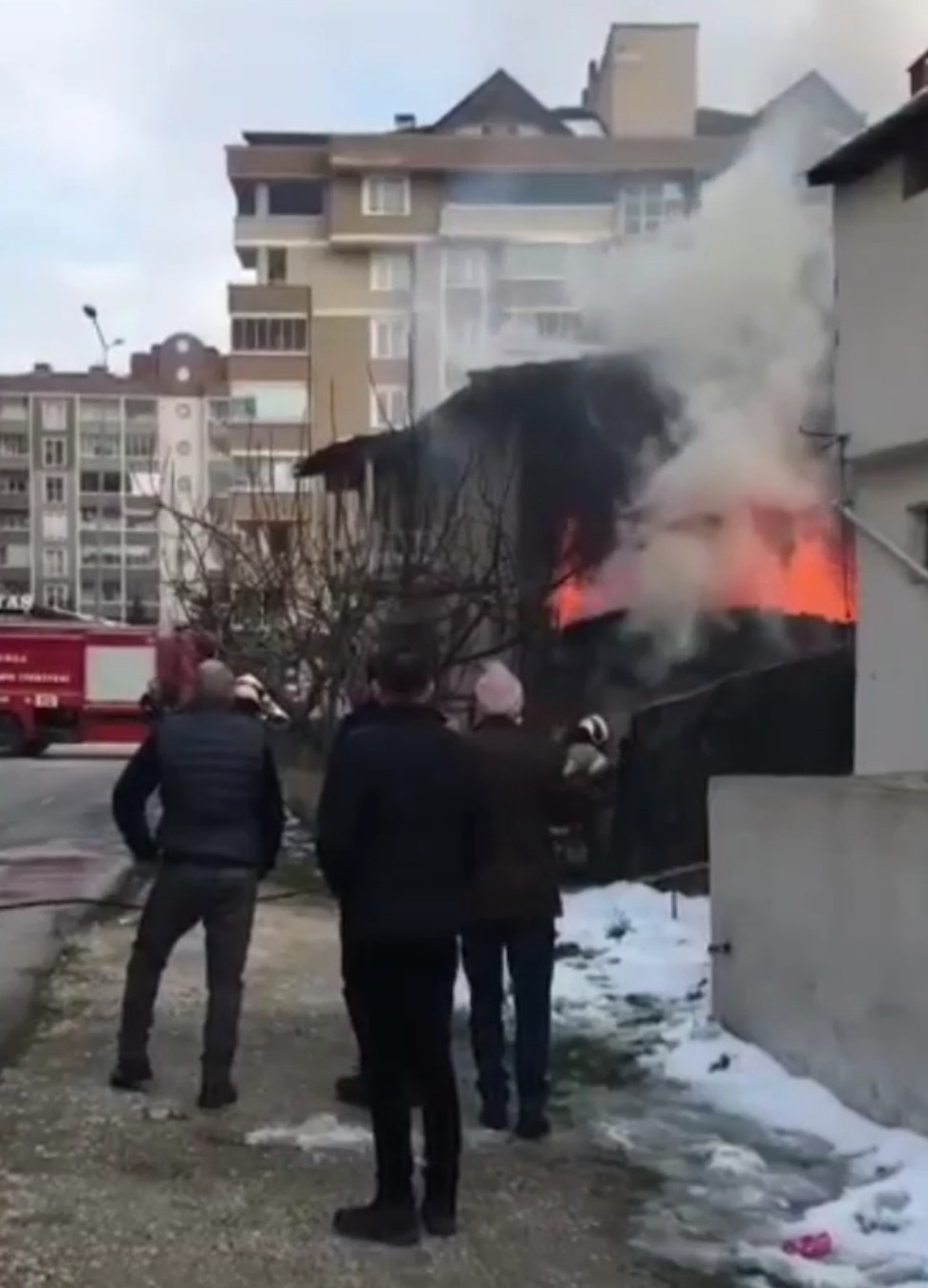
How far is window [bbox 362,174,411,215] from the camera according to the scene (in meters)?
53.9

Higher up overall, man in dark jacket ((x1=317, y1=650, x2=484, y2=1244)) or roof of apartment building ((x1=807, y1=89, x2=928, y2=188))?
roof of apartment building ((x1=807, y1=89, x2=928, y2=188))

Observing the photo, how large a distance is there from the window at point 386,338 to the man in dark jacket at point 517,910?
47.4 metres

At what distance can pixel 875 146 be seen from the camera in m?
12.5

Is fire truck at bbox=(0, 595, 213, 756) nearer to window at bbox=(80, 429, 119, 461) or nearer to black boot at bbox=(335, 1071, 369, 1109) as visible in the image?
black boot at bbox=(335, 1071, 369, 1109)

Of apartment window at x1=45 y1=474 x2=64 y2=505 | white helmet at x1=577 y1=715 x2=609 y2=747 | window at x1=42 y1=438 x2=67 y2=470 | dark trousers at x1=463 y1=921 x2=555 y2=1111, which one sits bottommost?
dark trousers at x1=463 y1=921 x2=555 y2=1111

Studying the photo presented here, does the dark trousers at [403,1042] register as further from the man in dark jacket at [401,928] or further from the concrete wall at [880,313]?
the concrete wall at [880,313]

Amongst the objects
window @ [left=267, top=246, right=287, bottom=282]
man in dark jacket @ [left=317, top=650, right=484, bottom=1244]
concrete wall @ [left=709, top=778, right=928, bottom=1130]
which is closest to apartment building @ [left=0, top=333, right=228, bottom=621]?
window @ [left=267, top=246, right=287, bottom=282]

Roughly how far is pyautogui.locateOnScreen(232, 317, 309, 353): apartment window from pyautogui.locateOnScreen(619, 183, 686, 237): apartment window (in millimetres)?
11662

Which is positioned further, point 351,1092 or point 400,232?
point 400,232

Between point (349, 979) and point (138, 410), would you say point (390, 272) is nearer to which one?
point (349, 979)

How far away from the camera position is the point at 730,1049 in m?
7.84

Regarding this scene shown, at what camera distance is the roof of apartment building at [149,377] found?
9425 cm

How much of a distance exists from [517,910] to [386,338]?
48.6 meters

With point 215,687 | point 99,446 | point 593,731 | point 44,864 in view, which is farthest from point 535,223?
point 99,446
